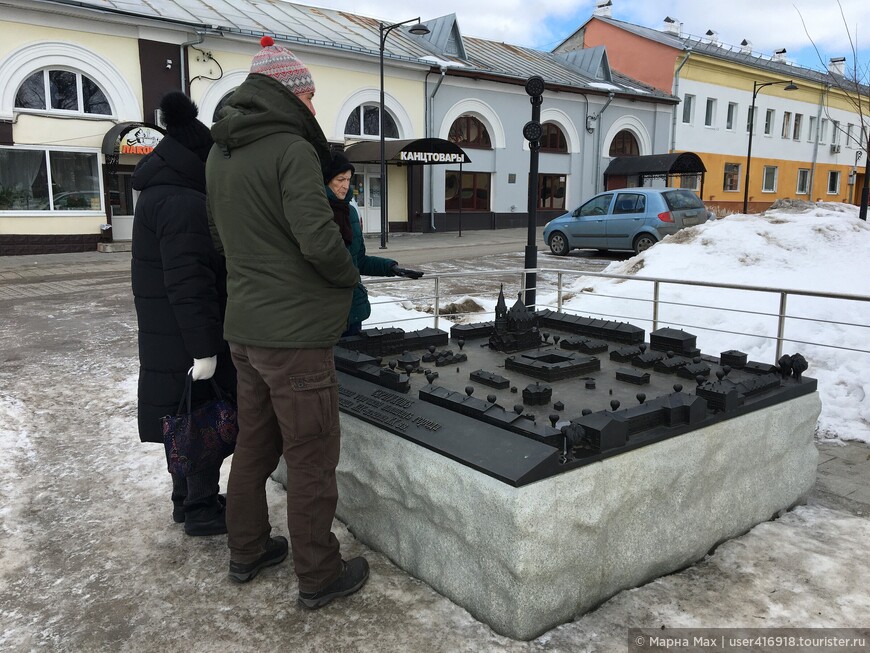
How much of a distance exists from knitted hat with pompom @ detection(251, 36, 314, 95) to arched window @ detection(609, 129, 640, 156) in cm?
3041

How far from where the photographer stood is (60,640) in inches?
107

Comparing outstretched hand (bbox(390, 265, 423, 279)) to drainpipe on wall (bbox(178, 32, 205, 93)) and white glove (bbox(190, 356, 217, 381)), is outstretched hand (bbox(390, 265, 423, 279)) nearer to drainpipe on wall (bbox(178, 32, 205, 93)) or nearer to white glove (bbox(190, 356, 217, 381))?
white glove (bbox(190, 356, 217, 381))

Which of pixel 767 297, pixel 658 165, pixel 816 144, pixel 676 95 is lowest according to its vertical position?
pixel 767 297

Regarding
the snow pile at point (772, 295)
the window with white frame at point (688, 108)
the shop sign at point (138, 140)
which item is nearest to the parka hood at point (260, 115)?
the snow pile at point (772, 295)

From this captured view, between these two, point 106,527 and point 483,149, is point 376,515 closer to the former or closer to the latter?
point 106,527

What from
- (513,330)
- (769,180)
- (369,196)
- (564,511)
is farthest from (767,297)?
(769,180)

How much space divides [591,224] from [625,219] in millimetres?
973

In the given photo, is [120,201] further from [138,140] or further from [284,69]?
[284,69]

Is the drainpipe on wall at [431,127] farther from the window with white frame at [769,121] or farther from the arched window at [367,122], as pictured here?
the window with white frame at [769,121]

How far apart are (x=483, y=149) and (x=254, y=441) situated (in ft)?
81.7

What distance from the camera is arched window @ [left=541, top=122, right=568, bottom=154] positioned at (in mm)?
28969

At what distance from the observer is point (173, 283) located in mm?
3131

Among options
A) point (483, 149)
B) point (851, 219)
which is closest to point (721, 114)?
point (483, 149)

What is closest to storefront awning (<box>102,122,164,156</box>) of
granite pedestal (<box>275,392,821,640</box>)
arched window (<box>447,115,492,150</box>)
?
arched window (<box>447,115,492,150</box>)
